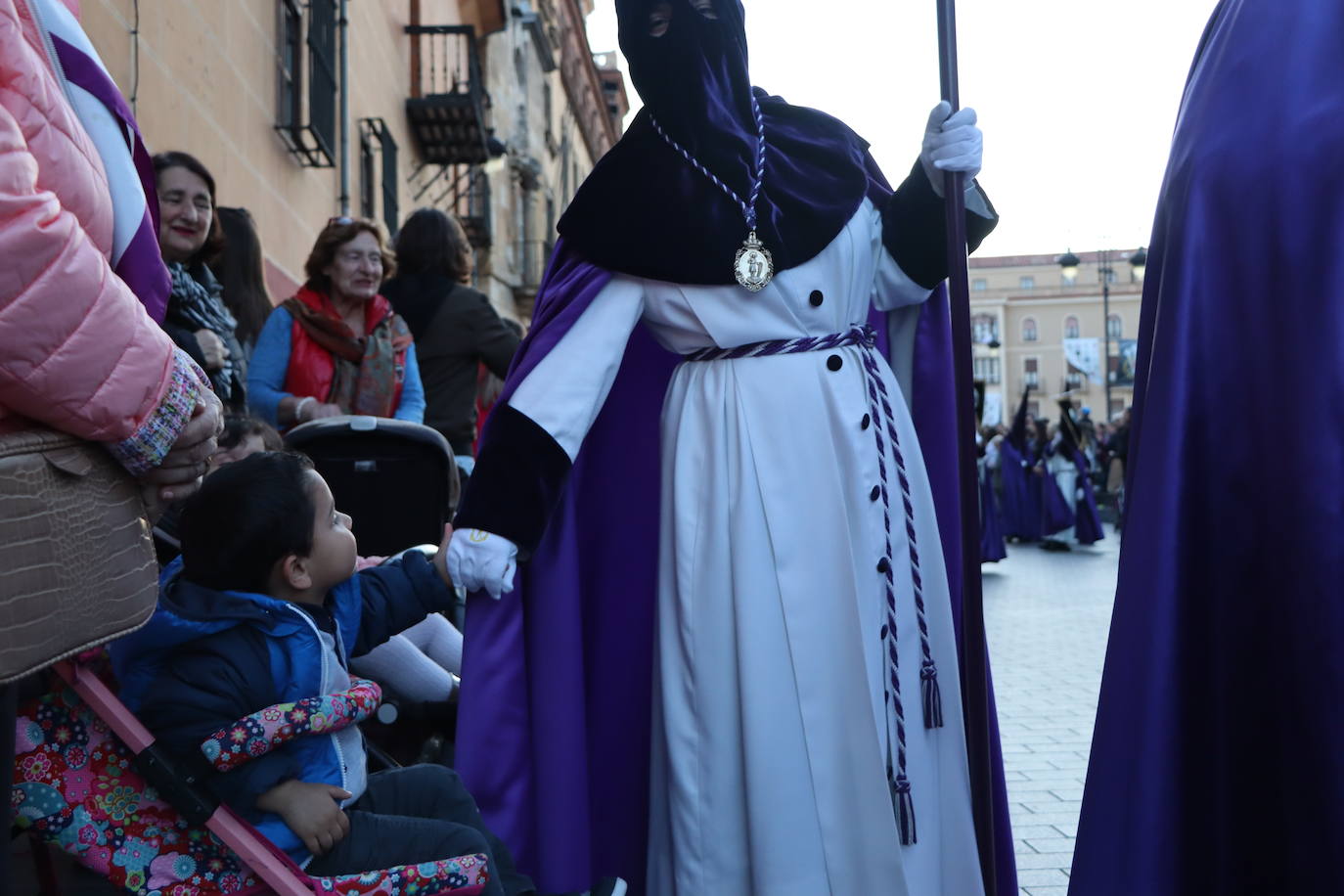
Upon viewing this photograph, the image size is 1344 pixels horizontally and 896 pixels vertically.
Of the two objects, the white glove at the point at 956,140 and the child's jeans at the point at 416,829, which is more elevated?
the white glove at the point at 956,140

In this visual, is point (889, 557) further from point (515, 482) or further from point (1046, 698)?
point (1046, 698)

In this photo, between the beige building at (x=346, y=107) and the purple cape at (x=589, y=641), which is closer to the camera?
the purple cape at (x=589, y=641)

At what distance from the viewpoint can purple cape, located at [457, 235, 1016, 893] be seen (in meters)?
2.64

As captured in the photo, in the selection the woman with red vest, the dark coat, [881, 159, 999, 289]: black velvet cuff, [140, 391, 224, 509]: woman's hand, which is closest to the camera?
[140, 391, 224, 509]: woman's hand

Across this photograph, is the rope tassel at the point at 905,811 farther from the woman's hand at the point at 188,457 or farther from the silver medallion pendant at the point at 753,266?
the woman's hand at the point at 188,457

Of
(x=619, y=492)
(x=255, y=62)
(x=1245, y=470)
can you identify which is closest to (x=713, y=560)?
(x=619, y=492)

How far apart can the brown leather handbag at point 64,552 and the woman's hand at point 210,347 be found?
176 cm

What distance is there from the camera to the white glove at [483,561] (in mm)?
2492

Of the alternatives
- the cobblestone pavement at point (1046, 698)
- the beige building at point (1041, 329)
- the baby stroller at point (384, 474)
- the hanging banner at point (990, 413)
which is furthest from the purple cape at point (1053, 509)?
the beige building at point (1041, 329)

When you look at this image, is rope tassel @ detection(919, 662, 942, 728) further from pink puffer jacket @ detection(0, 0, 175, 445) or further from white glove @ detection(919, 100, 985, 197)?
pink puffer jacket @ detection(0, 0, 175, 445)

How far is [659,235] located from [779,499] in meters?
0.58

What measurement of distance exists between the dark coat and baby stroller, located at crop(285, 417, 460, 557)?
1.23 meters

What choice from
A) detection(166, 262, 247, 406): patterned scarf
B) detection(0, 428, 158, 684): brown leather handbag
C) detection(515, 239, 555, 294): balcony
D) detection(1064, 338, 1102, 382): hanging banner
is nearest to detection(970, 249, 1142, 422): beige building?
detection(1064, 338, 1102, 382): hanging banner

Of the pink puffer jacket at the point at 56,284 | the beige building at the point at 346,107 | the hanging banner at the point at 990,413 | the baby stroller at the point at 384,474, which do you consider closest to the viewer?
the pink puffer jacket at the point at 56,284
